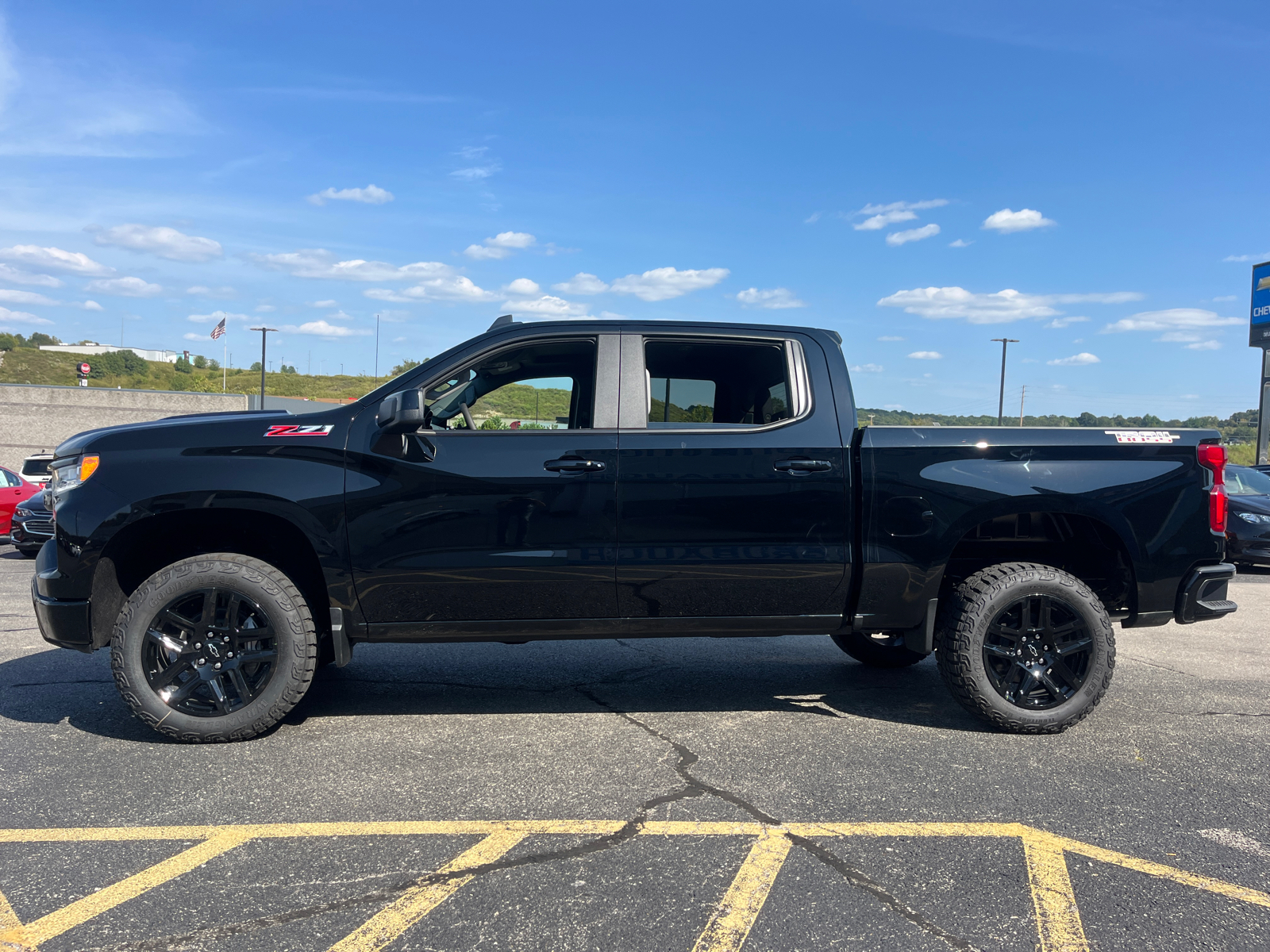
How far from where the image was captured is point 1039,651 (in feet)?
15.3

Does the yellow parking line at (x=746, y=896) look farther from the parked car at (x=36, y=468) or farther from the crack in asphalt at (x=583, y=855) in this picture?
the parked car at (x=36, y=468)

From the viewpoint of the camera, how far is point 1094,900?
2883mm

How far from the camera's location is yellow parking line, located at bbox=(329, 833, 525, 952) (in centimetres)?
259

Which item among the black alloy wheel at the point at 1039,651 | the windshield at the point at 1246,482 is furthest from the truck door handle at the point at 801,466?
the windshield at the point at 1246,482

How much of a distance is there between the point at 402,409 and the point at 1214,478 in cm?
404

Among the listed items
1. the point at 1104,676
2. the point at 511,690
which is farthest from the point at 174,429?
the point at 1104,676

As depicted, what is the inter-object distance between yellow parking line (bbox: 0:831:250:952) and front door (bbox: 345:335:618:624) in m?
1.37

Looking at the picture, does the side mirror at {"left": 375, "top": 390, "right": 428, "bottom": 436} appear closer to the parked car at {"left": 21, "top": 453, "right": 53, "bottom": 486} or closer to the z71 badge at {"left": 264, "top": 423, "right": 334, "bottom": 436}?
the z71 badge at {"left": 264, "top": 423, "right": 334, "bottom": 436}

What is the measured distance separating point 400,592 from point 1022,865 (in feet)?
9.27

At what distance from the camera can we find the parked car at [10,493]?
14055mm

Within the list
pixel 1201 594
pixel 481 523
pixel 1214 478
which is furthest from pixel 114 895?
pixel 1214 478

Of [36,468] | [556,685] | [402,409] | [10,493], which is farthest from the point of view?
[36,468]

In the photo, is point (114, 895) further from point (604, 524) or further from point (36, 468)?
point (36, 468)

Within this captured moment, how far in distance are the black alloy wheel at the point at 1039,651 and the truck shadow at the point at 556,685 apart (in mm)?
293
